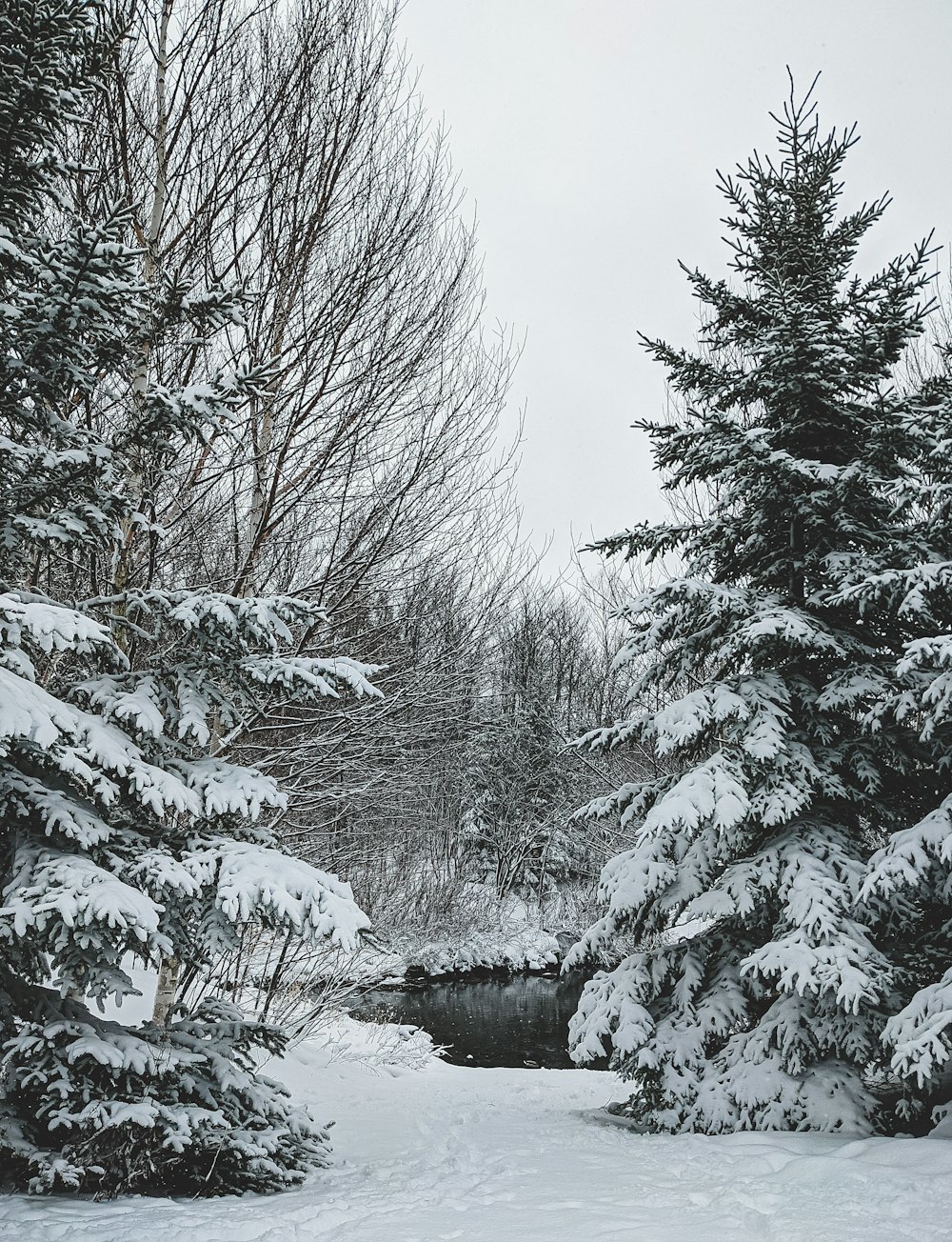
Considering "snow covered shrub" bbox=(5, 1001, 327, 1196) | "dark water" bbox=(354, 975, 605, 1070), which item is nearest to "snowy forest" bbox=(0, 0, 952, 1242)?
"snow covered shrub" bbox=(5, 1001, 327, 1196)

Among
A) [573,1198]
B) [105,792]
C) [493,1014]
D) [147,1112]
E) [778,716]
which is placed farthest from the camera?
[493,1014]

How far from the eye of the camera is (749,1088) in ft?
17.7

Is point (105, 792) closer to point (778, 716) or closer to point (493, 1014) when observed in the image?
point (778, 716)

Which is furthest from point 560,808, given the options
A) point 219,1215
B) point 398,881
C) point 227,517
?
point 219,1215

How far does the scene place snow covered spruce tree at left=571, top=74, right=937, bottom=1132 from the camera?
542cm

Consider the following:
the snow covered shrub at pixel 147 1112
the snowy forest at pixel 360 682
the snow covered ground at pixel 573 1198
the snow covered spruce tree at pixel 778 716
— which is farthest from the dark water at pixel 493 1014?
the snow covered shrub at pixel 147 1112

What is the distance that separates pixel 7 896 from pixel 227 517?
5.41 m

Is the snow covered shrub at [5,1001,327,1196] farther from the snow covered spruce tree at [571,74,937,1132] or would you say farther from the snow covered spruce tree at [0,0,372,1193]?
the snow covered spruce tree at [571,74,937,1132]

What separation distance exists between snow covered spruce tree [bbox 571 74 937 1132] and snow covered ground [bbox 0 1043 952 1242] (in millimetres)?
610

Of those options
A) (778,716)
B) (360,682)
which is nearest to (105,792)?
(360,682)

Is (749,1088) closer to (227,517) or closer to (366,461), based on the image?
(366,461)

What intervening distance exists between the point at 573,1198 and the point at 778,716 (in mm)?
3476

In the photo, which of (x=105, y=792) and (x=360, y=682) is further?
(x=360, y=682)

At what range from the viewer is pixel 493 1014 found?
55.3 ft
